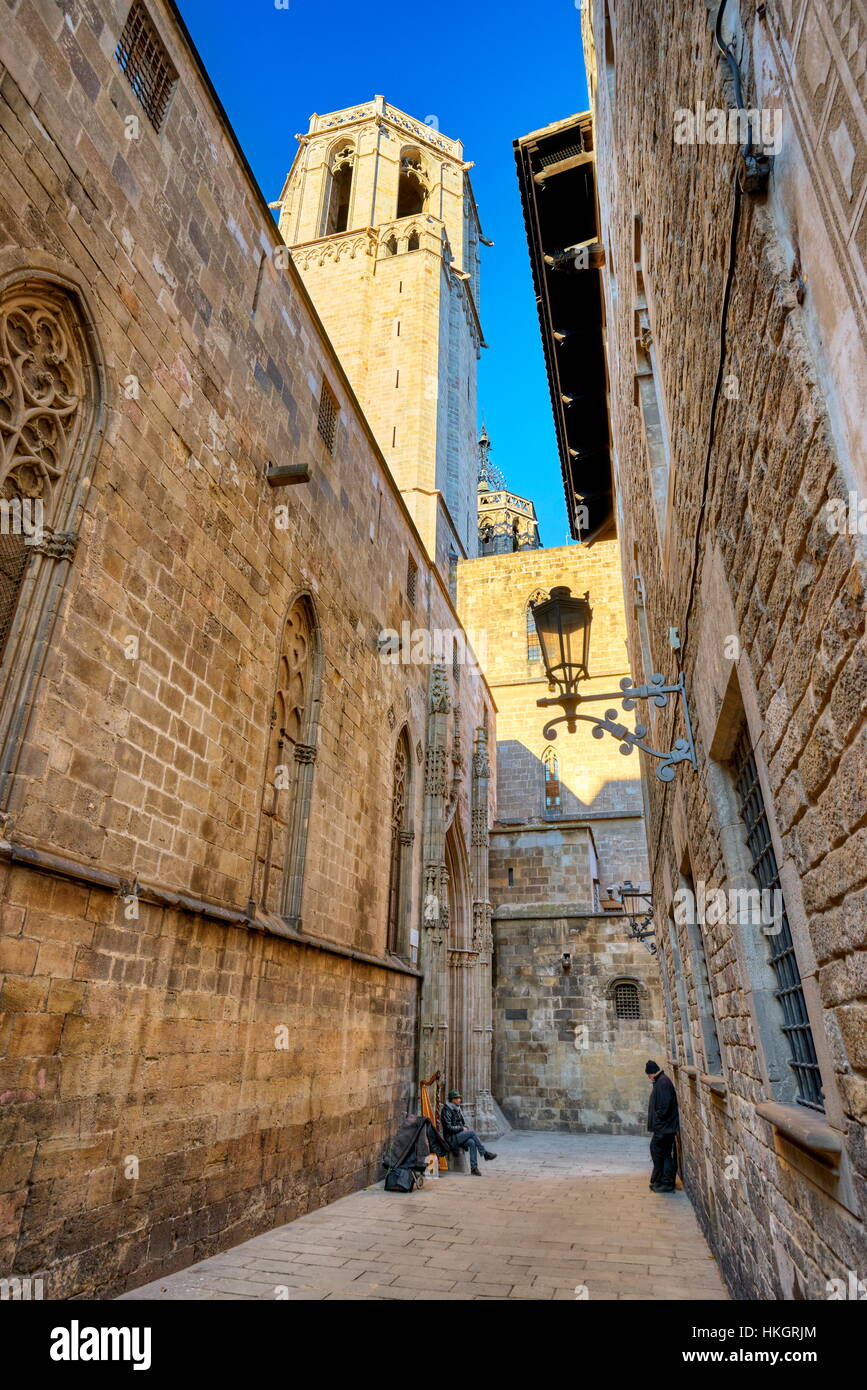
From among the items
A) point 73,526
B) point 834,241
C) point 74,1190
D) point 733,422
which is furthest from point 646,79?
point 74,1190

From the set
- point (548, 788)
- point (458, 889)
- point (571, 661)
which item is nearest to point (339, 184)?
point (548, 788)

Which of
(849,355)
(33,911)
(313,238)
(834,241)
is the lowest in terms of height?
(33,911)

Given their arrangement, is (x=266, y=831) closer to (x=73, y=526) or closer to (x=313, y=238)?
(x=73, y=526)

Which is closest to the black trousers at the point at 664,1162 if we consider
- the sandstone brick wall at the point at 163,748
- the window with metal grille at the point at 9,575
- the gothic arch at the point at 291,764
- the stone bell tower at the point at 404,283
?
the sandstone brick wall at the point at 163,748

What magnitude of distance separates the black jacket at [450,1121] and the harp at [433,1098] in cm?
11

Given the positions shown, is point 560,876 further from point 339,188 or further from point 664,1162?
point 339,188

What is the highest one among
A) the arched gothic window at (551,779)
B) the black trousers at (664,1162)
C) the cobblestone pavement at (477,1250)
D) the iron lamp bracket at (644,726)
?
the arched gothic window at (551,779)

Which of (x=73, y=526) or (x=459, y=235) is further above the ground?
(x=459, y=235)

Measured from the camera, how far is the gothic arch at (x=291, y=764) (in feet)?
24.4

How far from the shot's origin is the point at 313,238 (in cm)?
3002

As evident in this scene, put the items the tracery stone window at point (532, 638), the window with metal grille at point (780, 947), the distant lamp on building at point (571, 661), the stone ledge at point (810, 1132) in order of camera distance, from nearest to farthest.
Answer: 1. the stone ledge at point (810, 1132)
2. the window with metal grille at point (780, 947)
3. the distant lamp on building at point (571, 661)
4. the tracery stone window at point (532, 638)

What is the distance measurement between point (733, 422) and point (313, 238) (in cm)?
3258

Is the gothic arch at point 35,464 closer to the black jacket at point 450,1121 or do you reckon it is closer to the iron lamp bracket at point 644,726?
the iron lamp bracket at point 644,726

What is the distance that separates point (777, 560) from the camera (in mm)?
2260
